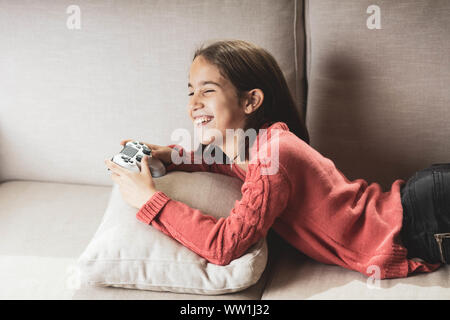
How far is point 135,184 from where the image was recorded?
1.05 metres

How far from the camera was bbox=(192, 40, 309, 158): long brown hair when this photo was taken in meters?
1.09

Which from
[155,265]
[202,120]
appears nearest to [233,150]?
[202,120]

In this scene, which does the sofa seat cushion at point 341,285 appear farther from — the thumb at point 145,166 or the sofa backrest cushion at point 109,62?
the sofa backrest cushion at point 109,62

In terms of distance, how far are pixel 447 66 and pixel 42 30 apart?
106 cm

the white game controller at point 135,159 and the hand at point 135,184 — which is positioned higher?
the white game controller at point 135,159

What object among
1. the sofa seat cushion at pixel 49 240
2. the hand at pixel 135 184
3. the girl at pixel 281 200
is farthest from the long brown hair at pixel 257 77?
the sofa seat cushion at pixel 49 240

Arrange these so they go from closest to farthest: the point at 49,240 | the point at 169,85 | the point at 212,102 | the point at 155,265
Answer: the point at 155,265
the point at 212,102
the point at 49,240
the point at 169,85

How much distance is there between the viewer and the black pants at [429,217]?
1026 millimetres

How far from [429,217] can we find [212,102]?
1.75ft

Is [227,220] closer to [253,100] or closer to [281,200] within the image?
[281,200]

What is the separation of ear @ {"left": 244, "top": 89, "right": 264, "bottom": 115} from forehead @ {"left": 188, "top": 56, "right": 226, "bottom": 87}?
7 centimetres

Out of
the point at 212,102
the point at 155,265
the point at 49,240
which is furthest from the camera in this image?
the point at 49,240

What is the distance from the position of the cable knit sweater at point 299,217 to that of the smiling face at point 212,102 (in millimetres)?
80
